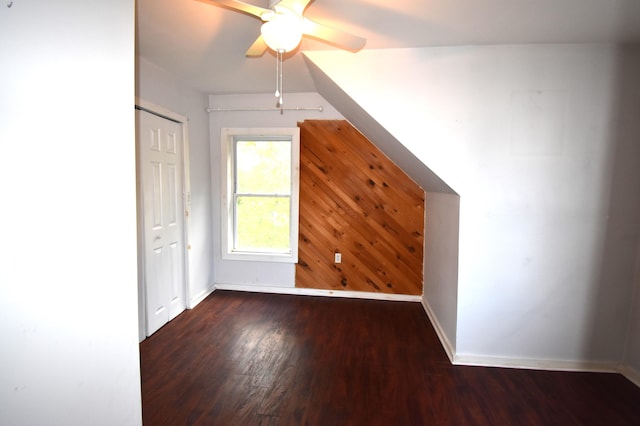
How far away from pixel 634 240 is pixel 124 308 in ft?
10.3

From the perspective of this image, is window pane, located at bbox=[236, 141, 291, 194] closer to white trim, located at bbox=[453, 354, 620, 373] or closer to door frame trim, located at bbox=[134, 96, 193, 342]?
door frame trim, located at bbox=[134, 96, 193, 342]

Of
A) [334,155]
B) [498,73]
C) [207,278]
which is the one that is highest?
[498,73]

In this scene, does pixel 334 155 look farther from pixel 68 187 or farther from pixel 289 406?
pixel 68 187

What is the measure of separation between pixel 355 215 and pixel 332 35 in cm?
221

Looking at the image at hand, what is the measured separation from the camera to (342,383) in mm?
2137

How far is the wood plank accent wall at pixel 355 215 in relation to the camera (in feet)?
11.6

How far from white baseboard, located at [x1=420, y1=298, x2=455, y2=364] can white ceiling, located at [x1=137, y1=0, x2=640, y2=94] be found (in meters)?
2.31

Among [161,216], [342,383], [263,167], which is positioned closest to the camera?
[342,383]

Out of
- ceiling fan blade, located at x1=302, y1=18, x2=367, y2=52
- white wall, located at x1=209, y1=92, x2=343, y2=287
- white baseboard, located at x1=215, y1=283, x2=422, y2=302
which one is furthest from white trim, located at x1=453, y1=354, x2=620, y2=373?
ceiling fan blade, located at x1=302, y1=18, x2=367, y2=52

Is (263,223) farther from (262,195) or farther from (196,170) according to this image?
(196,170)

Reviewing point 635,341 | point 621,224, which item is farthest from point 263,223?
point 635,341

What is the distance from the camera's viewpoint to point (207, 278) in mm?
3695

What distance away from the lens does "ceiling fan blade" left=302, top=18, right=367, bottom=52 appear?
5.27ft

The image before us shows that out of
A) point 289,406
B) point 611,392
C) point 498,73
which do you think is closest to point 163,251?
point 289,406
